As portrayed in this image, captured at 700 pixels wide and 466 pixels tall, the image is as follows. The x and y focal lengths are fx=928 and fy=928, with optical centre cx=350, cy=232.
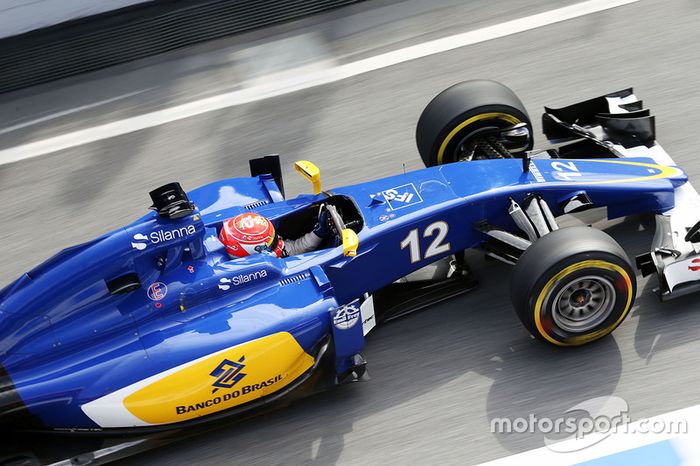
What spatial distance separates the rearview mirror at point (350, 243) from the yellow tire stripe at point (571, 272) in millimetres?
1193

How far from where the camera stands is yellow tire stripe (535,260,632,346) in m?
5.63

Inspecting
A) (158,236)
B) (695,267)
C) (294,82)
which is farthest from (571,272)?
(294,82)

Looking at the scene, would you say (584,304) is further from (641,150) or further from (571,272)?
(641,150)

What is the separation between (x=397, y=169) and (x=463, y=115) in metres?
1.32

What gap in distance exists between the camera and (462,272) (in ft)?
22.1

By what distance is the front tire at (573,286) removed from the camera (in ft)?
18.5

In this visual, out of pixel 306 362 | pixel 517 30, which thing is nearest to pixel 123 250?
pixel 306 362

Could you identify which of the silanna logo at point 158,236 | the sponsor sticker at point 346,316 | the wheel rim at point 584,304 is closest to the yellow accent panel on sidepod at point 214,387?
the sponsor sticker at point 346,316

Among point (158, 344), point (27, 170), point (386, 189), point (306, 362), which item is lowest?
point (306, 362)

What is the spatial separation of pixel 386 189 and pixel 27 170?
4.23 meters

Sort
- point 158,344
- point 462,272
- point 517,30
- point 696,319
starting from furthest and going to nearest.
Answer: point 517,30
point 462,272
point 696,319
point 158,344

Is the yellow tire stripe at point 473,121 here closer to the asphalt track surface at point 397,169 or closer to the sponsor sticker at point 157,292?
the asphalt track surface at point 397,169

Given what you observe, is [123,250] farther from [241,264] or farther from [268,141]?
[268,141]

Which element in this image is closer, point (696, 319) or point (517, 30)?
point (696, 319)
